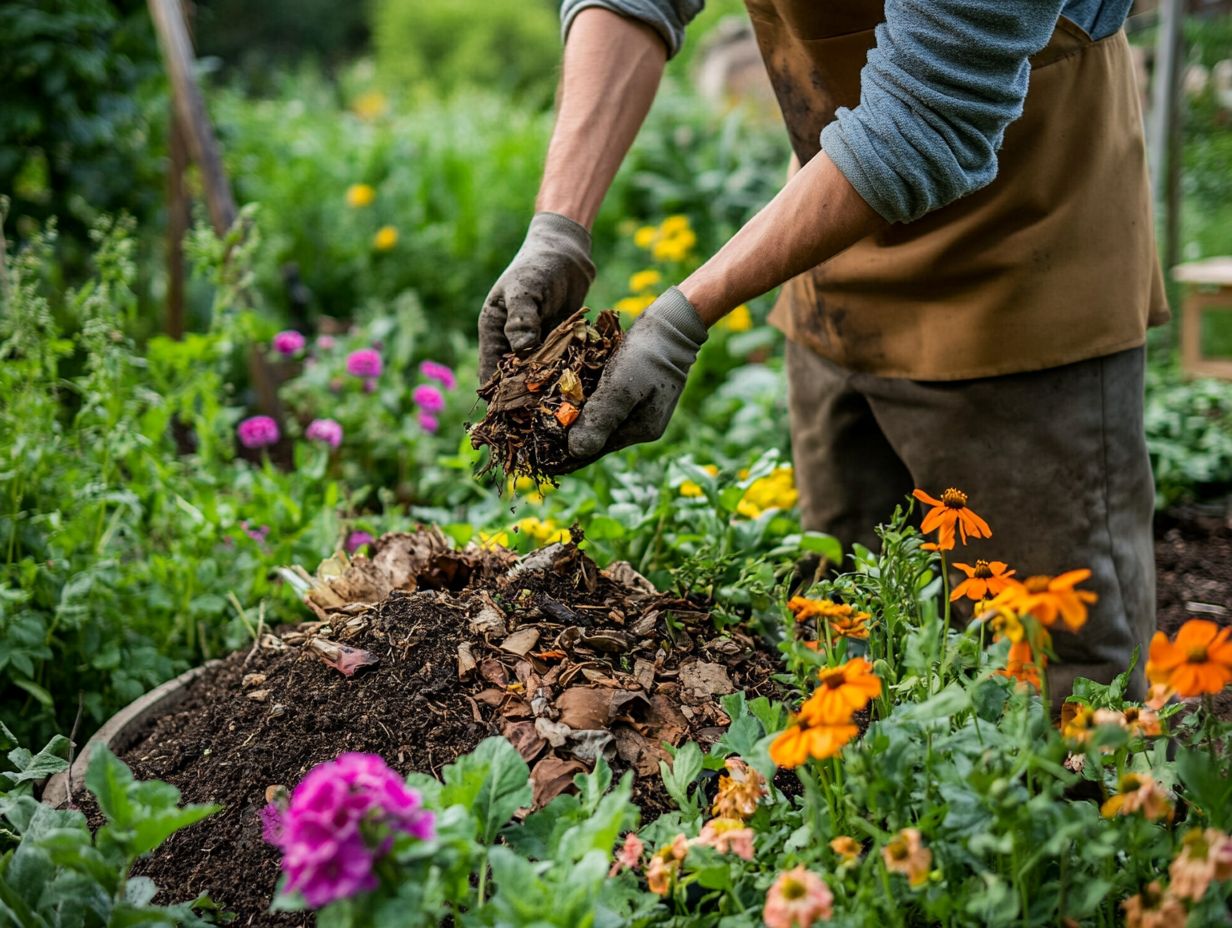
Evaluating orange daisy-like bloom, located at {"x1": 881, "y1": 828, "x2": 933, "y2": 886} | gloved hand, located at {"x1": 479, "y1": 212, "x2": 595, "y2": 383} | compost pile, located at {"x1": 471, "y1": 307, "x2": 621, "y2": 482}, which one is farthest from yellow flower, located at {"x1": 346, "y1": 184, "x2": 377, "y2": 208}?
orange daisy-like bloom, located at {"x1": 881, "y1": 828, "x2": 933, "y2": 886}

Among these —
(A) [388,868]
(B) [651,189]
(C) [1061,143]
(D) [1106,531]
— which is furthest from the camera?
(B) [651,189]

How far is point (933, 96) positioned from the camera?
1.38 metres

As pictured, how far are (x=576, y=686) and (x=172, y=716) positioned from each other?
29.3 inches

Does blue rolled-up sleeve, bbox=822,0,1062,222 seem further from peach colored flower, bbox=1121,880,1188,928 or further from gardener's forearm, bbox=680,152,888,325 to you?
peach colored flower, bbox=1121,880,1188,928

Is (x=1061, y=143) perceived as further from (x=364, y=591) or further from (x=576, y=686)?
(x=364, y=591)

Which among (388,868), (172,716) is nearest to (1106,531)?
(388,868)

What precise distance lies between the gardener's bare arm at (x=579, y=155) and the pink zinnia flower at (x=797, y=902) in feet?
3.24

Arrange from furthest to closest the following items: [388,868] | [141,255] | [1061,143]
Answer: [141,255], [1061,143], [388,868]

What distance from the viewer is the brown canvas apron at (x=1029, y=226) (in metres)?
1.72

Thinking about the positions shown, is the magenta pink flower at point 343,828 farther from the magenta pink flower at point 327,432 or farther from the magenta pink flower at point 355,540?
the magenta pink flower at point 327,432

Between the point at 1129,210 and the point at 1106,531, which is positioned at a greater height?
the point at 1129,210

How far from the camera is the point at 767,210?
1.51 metres

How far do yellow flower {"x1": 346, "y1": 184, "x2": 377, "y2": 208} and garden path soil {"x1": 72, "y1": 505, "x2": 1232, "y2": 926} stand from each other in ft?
11.9

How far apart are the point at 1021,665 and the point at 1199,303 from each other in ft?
11.0
